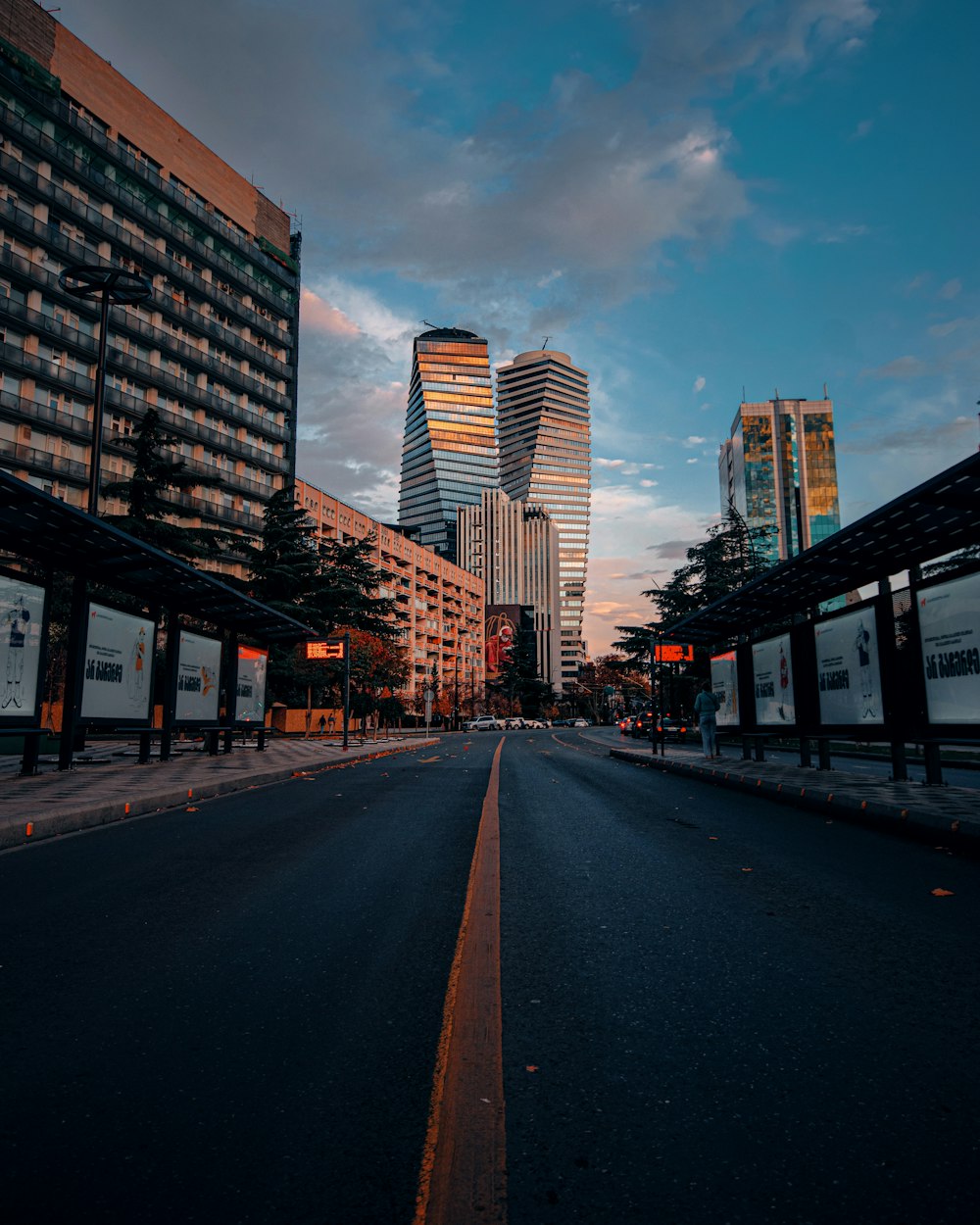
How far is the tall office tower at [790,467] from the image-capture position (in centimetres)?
17925

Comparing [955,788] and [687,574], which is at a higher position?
[687,574]

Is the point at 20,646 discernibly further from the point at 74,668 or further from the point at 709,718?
the point at 709,718

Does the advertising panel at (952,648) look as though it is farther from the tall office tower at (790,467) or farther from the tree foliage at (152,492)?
the tall office tower at (790,467)

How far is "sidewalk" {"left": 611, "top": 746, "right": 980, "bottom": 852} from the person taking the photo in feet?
24.8

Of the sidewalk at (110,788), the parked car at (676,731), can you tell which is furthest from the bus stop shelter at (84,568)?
the parked car at (676,731)

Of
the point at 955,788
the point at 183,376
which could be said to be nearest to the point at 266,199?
the point at 183,376

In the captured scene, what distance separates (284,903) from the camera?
16.0 feet

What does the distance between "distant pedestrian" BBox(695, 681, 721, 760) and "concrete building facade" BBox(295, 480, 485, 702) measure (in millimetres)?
65219

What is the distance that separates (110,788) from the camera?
1130 centimetres

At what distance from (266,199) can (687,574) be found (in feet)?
172

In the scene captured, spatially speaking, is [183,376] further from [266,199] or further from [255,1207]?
[255,1207]

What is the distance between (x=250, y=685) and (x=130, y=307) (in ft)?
143

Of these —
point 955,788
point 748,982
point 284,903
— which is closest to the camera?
point 748,982

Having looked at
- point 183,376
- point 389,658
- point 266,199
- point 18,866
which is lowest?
point 18,866
